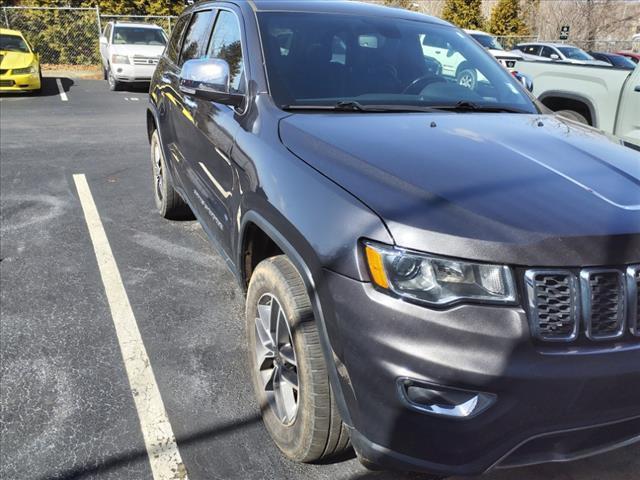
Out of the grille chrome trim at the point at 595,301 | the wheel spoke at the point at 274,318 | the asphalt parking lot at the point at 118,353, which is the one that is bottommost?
the asphalt parking lot at the point at 118,353

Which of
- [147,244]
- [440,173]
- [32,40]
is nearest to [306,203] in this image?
[440,173]

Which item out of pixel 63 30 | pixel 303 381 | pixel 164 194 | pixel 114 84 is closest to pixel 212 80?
pixel 303 381

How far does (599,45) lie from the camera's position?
31844mm

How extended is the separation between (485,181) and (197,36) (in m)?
2.88

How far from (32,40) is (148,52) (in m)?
8.21

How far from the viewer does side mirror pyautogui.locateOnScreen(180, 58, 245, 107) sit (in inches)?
111

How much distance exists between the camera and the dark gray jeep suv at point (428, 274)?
1.72 m

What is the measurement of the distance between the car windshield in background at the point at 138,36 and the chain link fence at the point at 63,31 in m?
5.07

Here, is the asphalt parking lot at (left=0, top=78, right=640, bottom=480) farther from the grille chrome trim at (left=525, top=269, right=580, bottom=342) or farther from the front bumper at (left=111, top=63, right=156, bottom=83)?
the front bumper at (left=111, top=63, right=156, bottom=83)

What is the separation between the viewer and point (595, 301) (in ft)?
5.82

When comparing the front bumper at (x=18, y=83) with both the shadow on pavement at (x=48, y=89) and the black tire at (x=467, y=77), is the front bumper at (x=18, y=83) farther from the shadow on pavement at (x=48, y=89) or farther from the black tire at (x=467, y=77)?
the black tire at (x=467, y=77)

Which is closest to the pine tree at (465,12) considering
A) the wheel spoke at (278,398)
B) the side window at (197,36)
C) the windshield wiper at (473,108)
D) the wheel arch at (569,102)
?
the wheel arch at (569,102)

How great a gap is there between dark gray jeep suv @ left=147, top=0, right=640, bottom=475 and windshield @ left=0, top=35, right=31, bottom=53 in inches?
522

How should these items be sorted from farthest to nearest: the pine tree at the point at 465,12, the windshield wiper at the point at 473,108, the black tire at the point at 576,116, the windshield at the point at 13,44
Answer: the pine tree at the point at 465,12 → the windshield at the point at 13,44 → the black tire at the point at 576,116 → the windshield wiper at the point at 473,108
